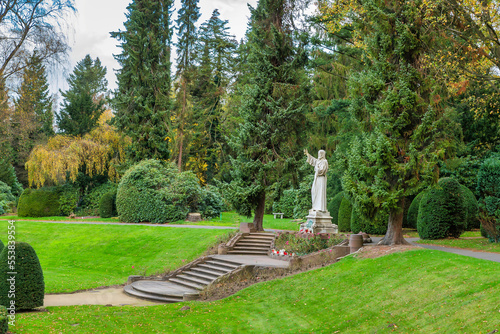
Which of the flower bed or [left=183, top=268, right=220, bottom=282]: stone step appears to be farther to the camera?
the flower bed

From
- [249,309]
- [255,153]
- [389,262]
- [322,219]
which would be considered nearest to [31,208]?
[255,153]

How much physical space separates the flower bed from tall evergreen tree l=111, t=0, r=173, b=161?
630 inches

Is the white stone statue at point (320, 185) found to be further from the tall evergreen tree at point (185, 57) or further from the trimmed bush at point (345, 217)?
the tall evergreen tree at point (185, 57)

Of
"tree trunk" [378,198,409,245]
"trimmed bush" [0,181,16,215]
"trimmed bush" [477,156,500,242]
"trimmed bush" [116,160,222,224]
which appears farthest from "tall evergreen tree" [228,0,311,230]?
"trimmed bush" [0,181,16,215]

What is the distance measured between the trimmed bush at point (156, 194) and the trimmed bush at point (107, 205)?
351 centimetres

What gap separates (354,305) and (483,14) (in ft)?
32.3

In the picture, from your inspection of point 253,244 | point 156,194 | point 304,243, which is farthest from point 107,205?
point 304,243

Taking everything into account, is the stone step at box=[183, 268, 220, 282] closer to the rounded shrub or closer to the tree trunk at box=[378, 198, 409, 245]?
the tree trunk at box=[378, 198, 409, 245]

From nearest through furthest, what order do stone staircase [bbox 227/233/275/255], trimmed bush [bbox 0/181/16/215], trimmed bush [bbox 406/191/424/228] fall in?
stone staircase [bbox 227/233/275/255] → trimmed bush [bbox 406/191/424/228] → trimmed bush [bbox 0/181/16/215]

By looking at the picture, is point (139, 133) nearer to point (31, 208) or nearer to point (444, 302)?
point (31, 208)

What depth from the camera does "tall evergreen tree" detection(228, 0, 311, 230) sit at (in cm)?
2048

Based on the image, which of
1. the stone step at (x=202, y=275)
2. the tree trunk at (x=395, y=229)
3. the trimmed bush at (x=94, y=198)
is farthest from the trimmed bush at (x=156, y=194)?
the tree trunk at (x=395, y=229)

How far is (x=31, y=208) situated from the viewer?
3347cm

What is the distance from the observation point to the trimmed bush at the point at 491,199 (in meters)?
15.9
